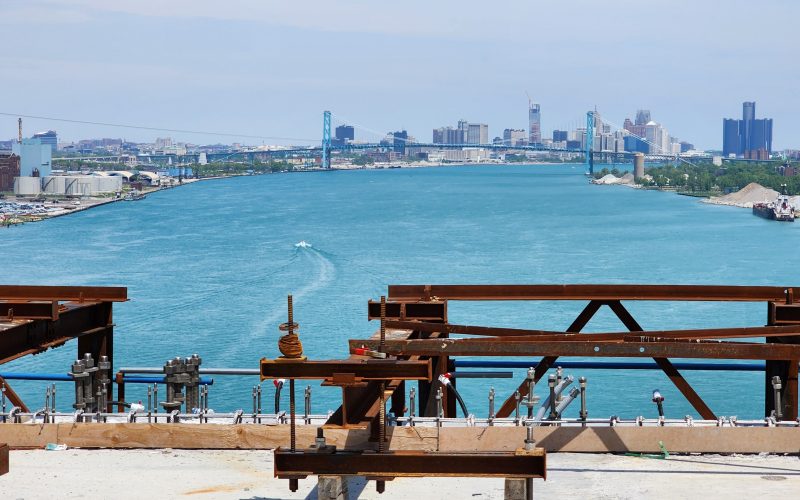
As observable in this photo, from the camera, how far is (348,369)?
6516 millimetres

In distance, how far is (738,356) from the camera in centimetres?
922

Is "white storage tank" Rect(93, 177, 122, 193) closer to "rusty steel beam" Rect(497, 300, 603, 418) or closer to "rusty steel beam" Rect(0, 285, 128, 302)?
"rusty steel beam" Rect(0, 285, 128, 302)

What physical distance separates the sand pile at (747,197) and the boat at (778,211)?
20793 mm

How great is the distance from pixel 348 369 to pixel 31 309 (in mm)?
5860

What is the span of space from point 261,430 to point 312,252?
6538 centimetres

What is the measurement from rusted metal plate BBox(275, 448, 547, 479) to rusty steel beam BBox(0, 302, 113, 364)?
4.89m

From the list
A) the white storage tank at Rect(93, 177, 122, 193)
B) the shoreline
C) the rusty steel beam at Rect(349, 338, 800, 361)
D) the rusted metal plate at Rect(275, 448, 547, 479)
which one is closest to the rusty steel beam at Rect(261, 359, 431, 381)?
the rusted metal plate at Rect(275, 448, 547, 479)

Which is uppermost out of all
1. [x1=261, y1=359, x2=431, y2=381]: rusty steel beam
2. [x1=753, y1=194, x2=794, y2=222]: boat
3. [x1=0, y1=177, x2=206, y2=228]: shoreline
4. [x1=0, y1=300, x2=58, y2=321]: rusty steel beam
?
[x1=261, y1=359, x2=431, y2=381]: rusty steel beam

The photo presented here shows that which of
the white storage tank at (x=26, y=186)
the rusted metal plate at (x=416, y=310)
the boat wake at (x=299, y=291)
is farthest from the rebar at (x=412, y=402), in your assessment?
the white storage tank at (x=26, y=186)

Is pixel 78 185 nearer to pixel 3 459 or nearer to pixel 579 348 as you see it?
pixel 579 348

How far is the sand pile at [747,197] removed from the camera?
160000mm

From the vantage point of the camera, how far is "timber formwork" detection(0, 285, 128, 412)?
1095 cm

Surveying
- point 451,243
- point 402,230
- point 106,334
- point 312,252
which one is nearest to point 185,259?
point 312,252

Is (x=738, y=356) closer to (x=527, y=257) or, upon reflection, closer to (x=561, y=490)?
(x=561, y=490)
